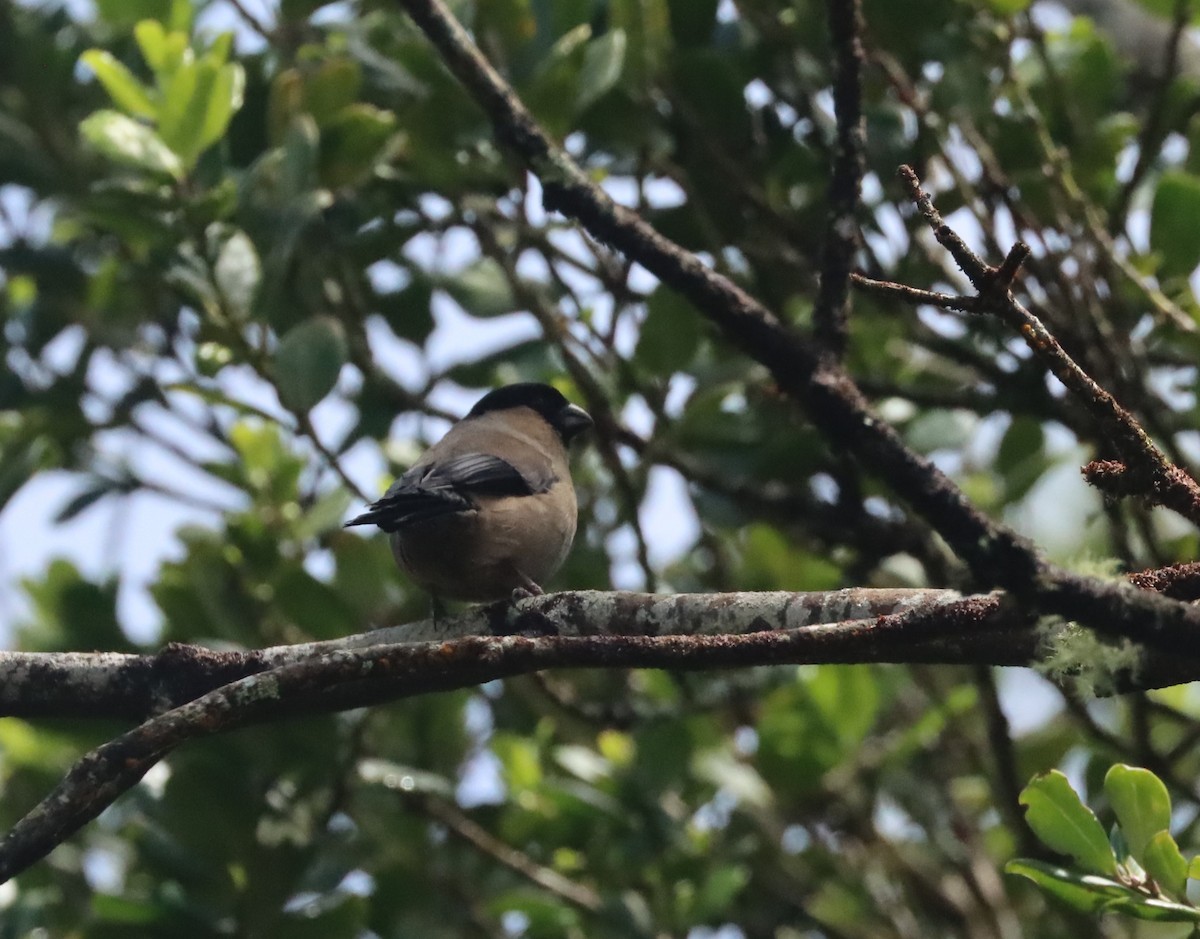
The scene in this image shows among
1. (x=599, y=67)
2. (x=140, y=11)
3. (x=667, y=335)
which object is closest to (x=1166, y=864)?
(x=667, y=335)

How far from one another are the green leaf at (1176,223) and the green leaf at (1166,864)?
5.94 ft

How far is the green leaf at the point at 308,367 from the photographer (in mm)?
3656

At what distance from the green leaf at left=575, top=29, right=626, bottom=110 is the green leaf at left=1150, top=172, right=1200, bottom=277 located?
1360 millimetres

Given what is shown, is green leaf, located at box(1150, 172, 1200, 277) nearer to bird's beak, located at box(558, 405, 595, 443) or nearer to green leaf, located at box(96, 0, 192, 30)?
bird's beak, located at box(558, 405, 595, 443)

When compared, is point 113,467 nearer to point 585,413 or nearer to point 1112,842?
point 585,413

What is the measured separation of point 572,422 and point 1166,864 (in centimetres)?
285

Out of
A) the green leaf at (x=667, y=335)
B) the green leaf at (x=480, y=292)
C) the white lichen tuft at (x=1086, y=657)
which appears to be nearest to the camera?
the white lichen tuft at (x=1086, y=657)

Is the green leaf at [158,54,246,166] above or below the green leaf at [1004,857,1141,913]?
above

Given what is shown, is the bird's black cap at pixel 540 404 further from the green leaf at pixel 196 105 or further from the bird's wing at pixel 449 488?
the green leaf at pixel 196 105

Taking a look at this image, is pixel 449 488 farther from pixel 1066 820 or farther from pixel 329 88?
pixel 1066 820

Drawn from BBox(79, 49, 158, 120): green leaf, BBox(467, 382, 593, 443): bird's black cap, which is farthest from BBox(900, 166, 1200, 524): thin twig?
BBox(467, 382, 593, 443): bird's black cap

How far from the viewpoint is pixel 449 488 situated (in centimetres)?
384

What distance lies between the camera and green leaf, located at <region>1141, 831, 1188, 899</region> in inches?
89.4

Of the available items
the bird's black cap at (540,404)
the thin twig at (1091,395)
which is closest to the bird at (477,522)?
the bird's black cap at (540,404)
